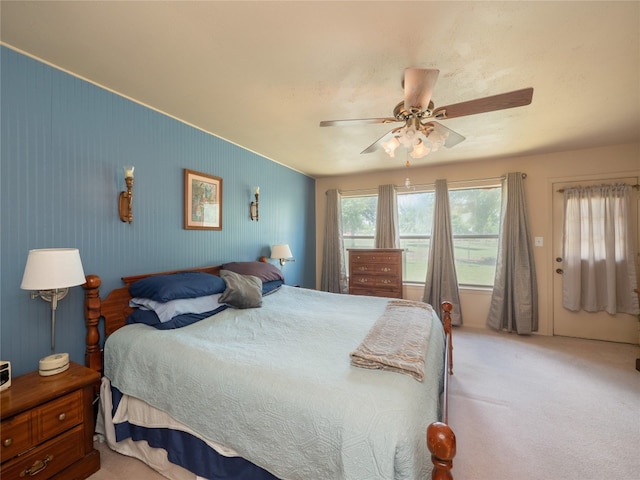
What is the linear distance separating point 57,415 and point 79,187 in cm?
141

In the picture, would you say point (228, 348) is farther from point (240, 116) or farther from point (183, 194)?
point (240, 116)

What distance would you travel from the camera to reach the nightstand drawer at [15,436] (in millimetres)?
1239

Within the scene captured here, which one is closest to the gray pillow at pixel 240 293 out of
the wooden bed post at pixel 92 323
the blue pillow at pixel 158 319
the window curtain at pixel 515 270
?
the blue pillow at pixel 158 319

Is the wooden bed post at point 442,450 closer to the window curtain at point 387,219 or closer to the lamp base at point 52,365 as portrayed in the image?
the lamp base at point 52,365

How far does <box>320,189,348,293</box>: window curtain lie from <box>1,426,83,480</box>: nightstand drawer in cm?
369

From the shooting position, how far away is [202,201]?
9.29 feet

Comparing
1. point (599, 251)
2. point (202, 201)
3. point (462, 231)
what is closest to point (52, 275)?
point (202, 201)

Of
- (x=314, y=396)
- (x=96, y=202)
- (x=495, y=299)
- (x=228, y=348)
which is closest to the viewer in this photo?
(x=314, y=396)

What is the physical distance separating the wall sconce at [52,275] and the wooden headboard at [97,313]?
0.71 feet

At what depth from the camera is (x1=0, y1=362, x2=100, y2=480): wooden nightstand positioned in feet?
4.17

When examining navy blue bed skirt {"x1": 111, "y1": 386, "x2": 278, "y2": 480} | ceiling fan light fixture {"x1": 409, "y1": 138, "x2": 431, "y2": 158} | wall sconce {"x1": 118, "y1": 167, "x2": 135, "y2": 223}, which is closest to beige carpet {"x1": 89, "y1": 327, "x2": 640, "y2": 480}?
navy blue bed skirt {"x1": 111, "y1": 386, "x2": 278, "y2": 480}

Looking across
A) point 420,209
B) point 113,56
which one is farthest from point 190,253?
point 420,209

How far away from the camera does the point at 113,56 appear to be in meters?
1.68

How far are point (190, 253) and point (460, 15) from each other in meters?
2.74
